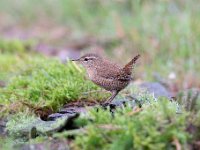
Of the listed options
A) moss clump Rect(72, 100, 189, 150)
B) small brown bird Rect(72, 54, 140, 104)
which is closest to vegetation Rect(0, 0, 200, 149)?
moss clump Rect(72, 100, 189, 150)

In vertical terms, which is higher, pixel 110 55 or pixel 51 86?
pixel 110 55

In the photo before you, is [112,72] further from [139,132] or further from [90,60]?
[139,132]

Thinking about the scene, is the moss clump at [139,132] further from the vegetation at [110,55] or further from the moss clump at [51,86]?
the moss clump at [51,86]

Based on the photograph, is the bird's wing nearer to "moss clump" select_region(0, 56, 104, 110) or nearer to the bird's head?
the bird's head

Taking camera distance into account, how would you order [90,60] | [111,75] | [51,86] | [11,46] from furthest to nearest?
[11,46] → [90,60] → [51,86] → [111,75]

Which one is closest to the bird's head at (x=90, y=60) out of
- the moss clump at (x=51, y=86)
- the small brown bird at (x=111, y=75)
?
the small brown bird at (x=111, y=75)

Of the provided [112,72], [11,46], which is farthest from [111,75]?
[11,46]
